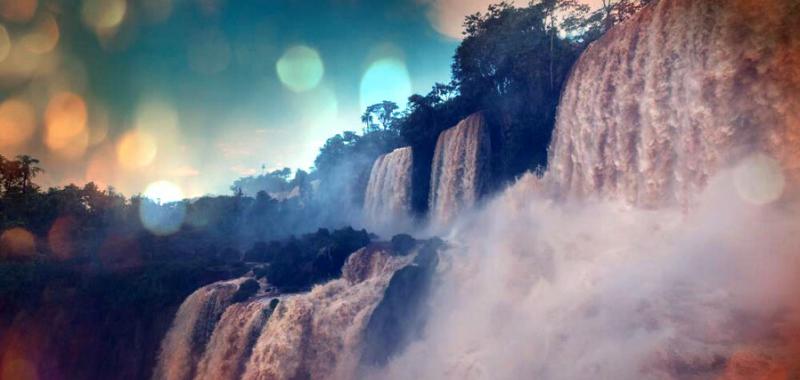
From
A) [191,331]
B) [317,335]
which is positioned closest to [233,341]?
[191,331]

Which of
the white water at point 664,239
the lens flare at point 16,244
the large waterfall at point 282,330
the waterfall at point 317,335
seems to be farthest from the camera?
the lens flare at point 16,244

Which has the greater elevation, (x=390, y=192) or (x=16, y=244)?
(x=390, y=192)

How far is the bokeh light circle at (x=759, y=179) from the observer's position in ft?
32.7

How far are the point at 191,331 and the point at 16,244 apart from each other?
26.4 metres

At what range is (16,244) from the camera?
33156 millimetres

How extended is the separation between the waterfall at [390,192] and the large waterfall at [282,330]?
13443 millimetres

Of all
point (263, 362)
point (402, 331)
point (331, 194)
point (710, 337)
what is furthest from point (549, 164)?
point (331, 194)

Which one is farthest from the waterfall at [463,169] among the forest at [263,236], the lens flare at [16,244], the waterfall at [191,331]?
the lens flare at [16,244]

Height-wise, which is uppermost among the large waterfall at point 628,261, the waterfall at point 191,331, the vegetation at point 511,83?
the vegetation at point 511,83

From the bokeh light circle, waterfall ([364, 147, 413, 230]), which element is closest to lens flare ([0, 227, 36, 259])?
waterfall ([364, 147, 413, 230])

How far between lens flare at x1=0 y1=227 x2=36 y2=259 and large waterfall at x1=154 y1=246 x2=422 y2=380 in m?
21.8

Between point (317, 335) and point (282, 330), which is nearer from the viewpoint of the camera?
point (317, 335)

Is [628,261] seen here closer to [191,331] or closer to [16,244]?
[191,331]

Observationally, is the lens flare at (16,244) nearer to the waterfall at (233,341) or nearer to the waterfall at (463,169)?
the waterfall at (233,341)
